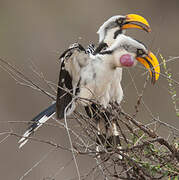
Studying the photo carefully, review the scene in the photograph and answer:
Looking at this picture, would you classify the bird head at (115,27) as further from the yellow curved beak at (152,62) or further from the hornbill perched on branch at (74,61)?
the yellow curved beak at (152,62)

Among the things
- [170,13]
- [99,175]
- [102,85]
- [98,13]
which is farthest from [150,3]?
[99,175]

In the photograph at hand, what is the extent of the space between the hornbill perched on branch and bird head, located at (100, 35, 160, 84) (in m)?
0.10

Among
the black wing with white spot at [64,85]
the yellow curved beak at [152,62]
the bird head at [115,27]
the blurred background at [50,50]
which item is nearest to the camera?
the yellow curved beak at [152,62]

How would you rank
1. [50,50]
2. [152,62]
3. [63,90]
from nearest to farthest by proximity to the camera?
[152,62], [63,90], [50,50]

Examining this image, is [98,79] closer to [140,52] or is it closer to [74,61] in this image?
[74,61]

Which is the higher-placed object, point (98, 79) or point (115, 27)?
point (115, 27)

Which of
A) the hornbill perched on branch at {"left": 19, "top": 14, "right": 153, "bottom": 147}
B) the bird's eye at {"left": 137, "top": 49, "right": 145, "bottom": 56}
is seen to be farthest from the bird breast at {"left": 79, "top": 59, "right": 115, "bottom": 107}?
the bird's eye at {"left": 137, "top": 49, "right": 145, "bottom": 56}

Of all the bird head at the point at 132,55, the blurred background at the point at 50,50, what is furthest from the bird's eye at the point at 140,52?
the blurred background at the point at 50,50

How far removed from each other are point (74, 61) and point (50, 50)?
3.05 metres

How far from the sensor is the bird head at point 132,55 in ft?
6.54

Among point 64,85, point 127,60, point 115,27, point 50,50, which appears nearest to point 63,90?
point 64,85

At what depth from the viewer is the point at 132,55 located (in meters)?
2.02

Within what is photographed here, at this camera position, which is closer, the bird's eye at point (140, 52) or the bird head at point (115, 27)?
the bird's eye at point (140, 52)

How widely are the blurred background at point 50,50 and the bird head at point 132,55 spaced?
2.41 metres
